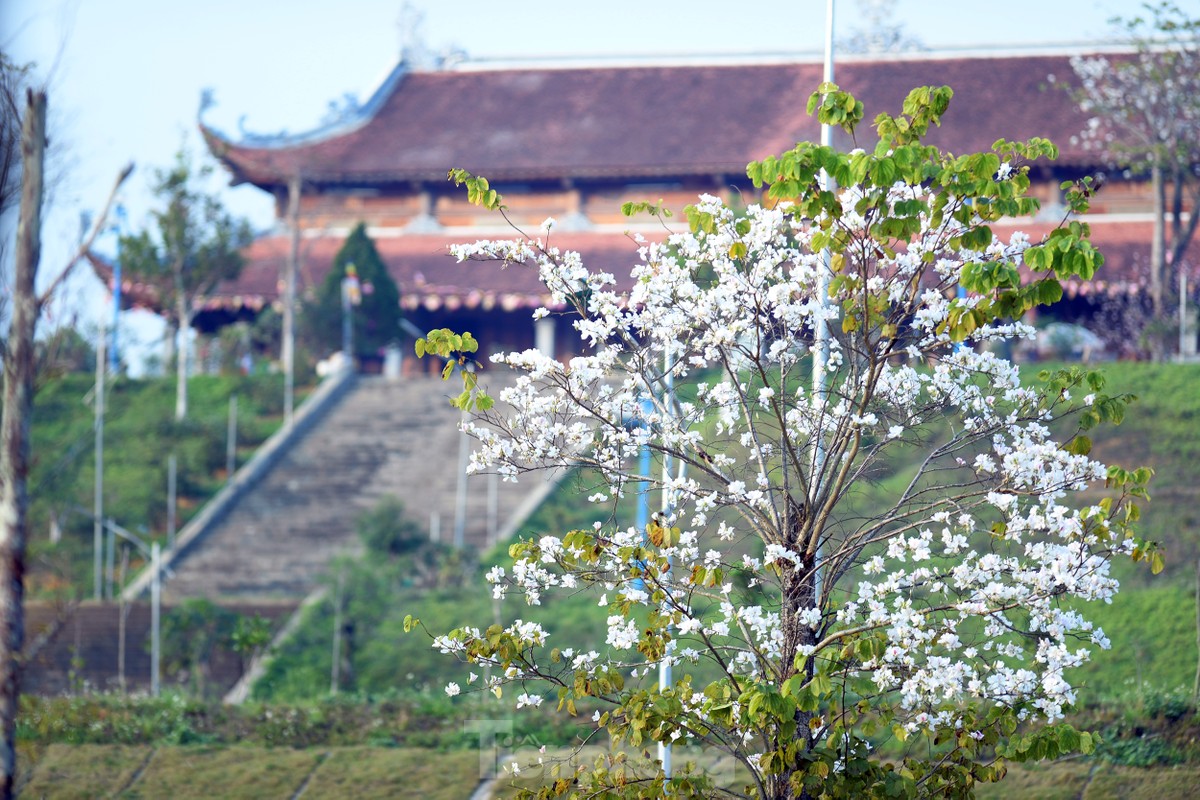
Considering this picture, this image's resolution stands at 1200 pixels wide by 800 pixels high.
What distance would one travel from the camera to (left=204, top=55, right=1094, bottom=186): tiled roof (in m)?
28.0

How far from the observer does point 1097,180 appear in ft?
21.4

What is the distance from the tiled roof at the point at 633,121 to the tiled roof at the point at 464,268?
131 cm

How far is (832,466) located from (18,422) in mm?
3768

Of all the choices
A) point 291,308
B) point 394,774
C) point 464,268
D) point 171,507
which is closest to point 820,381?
point 394,774

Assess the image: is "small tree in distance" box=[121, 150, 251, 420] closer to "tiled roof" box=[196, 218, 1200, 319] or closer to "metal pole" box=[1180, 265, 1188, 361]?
"tiled roof" box=[196, 218, 1200, 319]

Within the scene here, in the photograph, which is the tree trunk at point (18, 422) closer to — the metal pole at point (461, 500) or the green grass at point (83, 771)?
the green grass at point (83, 771)

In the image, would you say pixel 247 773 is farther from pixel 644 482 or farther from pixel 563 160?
pixel 563 160

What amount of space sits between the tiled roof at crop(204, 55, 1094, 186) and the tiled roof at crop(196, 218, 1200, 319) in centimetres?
131

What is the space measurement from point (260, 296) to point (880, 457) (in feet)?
70.9

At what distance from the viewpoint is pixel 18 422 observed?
6.93 m

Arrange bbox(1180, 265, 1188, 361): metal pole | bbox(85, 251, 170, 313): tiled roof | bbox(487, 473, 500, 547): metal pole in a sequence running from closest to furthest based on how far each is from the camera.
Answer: bbox(487, 473, 500, 547): metal pole → bbox(1180, 265, 1188, 361): metal pole → bbox(85, 251, 170, 313): tiled roof

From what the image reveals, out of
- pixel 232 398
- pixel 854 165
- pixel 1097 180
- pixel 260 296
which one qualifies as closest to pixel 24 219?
pixel 854 165

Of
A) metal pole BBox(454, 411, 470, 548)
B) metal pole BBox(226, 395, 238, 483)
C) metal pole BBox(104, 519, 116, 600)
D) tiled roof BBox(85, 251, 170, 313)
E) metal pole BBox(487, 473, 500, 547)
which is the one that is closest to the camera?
metal pole BBox(104, 519, 116, 600)

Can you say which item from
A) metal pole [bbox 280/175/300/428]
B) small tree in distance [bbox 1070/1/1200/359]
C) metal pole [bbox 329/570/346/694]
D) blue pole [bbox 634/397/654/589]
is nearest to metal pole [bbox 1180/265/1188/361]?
small tree in distance [bbox 1070/1/1200/359]
